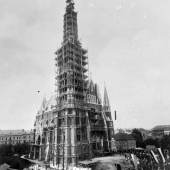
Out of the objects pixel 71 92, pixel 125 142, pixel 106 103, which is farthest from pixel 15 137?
pixel 71 92

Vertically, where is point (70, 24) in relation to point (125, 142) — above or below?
above

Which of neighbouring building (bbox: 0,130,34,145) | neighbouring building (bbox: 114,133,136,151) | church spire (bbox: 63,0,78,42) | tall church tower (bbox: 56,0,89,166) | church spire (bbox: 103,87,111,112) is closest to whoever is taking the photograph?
tall church tower (bbox: 56,0,89,166)

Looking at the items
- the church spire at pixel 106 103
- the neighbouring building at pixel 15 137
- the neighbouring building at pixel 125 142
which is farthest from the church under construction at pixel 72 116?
the neighbouring building at pixel 15 137

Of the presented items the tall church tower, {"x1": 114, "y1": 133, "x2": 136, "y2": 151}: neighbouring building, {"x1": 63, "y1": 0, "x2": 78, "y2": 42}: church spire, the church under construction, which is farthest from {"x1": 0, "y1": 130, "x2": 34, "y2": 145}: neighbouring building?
{"x1": 63, "y1": 0, "x2": 78, "y2": 42}: church spire

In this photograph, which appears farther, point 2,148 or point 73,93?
point 2,148

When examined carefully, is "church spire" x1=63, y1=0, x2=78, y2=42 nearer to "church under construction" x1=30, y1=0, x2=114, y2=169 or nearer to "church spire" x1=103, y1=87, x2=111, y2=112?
"church under construction" x1=30, y1=0, x2=114, y2=169

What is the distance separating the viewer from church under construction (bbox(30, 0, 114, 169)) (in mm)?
75750

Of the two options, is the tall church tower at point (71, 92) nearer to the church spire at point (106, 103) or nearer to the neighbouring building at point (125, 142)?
the church spire at point (106, 103)

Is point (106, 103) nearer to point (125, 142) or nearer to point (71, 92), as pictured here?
point (71, 92)

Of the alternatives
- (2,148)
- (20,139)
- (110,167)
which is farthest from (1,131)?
(110,167)

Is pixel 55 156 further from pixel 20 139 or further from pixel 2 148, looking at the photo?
pixel 20 139

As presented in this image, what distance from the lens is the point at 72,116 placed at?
77.6 m

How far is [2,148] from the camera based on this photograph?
10138 centimetres

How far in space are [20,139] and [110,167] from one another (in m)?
98.9
